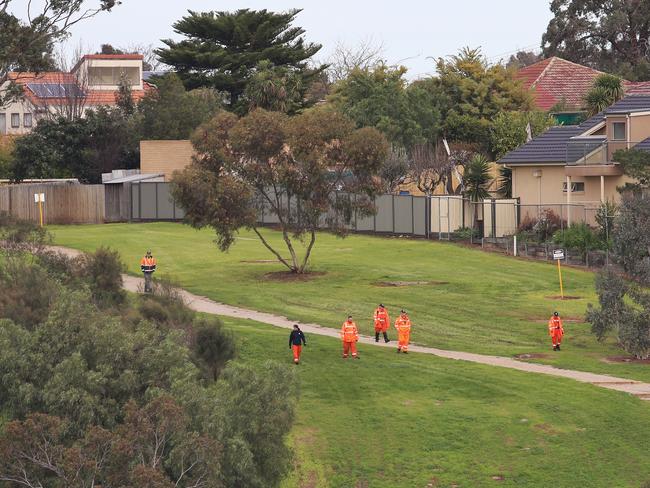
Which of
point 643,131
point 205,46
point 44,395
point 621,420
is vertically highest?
point 205,46

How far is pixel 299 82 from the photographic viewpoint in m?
82.9

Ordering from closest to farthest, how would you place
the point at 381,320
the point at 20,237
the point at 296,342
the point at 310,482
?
the point at 310,482 → the point at 296,342 → the point at 381,320 → the point at 20,237

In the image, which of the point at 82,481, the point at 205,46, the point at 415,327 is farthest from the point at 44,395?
the point at 205,46

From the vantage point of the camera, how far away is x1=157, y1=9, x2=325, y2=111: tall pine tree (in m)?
88.4

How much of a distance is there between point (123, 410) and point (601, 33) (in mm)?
99402

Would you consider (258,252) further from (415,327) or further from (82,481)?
(82,481)

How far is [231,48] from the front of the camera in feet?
295

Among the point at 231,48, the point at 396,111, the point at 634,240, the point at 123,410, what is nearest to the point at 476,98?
the point at 396,111

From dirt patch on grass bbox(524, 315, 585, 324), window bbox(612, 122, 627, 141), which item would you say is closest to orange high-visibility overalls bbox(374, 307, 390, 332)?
dirt patch on grass bbox(524, 315, 585, 324)

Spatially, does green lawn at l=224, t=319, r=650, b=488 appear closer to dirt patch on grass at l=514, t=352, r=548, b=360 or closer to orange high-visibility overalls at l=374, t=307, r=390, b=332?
dirt patch on grass at l=514, t=352, r=548, b=360

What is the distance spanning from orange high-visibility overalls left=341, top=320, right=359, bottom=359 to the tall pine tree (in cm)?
5410

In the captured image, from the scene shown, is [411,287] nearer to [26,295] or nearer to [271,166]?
[271,166]

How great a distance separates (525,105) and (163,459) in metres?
70.2

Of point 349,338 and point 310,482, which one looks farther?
point 349,338
